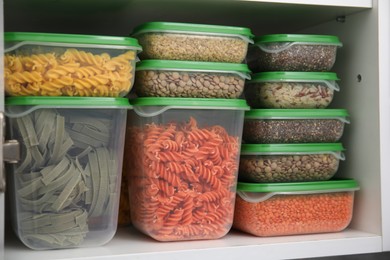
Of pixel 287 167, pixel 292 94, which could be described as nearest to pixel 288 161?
pixel 287 167

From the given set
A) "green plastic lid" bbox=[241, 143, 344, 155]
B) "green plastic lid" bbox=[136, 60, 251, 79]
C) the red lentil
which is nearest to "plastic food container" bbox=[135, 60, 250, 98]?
"green plastic lid" bbox=[136, 60, 251, 79]

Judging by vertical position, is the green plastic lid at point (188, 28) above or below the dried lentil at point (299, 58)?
above

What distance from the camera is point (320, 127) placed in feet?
3.66

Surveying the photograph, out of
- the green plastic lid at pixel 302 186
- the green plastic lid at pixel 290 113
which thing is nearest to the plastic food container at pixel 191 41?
the green plastic lid at pixel 290 113

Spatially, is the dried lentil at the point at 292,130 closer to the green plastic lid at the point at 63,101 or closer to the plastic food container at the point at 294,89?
the plastic food container at the point at 294,89

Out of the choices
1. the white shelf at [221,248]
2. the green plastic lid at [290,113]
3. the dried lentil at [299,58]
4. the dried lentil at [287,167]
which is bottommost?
the white shelf at [221,248]

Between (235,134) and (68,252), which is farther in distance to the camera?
(235,134)

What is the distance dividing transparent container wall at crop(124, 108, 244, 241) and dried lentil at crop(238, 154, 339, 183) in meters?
0.06

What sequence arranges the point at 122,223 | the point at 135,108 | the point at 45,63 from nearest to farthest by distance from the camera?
1. the point at 45,63
2. the point at 135,108
3. the point at 122,223

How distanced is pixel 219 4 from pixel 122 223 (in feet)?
1.50

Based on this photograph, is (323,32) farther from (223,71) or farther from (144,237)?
(144,237)

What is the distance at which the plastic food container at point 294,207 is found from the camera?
1.07m

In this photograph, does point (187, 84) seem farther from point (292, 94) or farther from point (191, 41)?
point (292, 94)

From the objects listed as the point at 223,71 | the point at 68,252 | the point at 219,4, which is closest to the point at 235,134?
the point at 223,71
